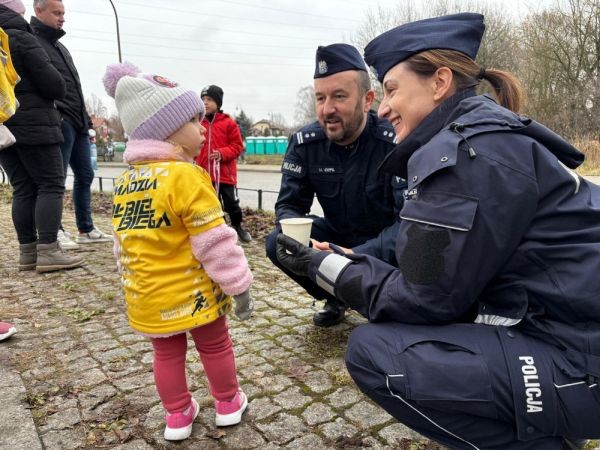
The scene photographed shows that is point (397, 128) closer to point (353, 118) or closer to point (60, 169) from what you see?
point (353, 118)

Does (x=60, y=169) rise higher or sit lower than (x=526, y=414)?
higher

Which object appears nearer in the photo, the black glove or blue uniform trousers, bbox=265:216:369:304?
the black glove

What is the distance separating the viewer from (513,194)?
4.83 feet

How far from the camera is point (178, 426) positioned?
6.75 ft

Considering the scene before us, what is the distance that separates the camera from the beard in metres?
2.97

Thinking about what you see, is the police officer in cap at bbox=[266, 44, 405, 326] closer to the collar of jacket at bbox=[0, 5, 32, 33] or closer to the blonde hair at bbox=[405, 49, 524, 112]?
the blonde hair at bbox=[405, 49, 524, 112]

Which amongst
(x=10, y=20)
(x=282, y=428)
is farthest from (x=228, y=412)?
(x=10, y=20)

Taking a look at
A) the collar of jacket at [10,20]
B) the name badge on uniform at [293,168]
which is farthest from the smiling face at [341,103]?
the collar of jacket at [10,20]

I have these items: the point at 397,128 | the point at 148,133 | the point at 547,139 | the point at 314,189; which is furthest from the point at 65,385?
the point at 547,139

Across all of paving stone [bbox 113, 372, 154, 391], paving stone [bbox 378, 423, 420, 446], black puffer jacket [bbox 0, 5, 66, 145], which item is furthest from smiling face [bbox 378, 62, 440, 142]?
black puffer jacket [bbox 0, 5, 66, 145]

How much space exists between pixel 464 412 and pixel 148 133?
163 cm

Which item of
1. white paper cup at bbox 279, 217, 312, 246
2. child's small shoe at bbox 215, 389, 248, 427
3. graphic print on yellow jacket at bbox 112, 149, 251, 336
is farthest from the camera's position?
white paper cup at bbox 279, 217, 312, 246

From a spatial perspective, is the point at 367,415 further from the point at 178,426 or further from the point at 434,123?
the point at 434,123

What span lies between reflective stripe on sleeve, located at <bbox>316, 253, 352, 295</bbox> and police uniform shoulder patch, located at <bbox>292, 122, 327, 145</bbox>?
139 centimetres
